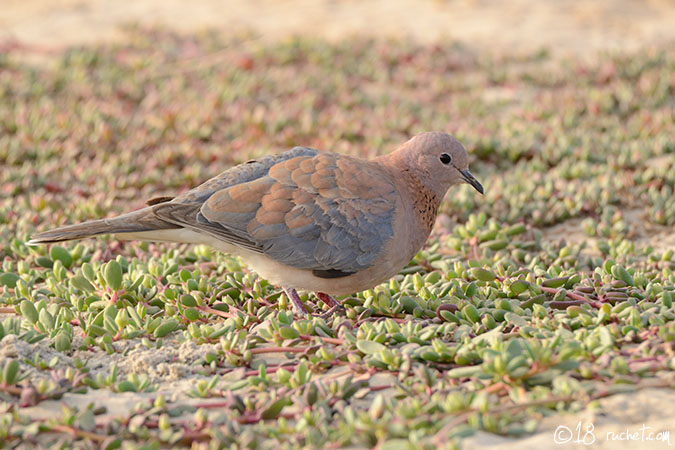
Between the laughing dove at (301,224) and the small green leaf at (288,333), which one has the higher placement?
the laughing dove at (301,224)

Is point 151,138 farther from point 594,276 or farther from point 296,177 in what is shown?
point 594,276

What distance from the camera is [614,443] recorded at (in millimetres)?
3168

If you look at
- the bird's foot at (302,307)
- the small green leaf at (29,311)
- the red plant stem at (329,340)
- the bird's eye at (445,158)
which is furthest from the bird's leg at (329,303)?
the small green leaf at (29,311)

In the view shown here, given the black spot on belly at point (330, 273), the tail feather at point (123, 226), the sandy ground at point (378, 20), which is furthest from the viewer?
the sandy ground at point (378, 20)

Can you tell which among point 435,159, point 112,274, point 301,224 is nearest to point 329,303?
point 301,224

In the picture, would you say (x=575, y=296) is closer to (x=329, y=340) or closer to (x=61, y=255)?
(x=329, y=340)

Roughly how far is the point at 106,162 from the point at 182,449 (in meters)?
4.92

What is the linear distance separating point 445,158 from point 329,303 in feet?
3.73

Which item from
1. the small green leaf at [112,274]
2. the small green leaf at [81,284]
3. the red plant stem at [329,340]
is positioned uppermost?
the small green leaf at [112,274]

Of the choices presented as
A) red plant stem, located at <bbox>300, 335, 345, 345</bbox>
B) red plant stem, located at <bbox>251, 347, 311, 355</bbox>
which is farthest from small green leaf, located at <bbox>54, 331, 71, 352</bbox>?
red plant stem, located at <bbox>300, 335, 345, 345</bbox>

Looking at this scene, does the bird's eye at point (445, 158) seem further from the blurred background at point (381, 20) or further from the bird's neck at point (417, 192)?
the blurred background at point (381, 20)

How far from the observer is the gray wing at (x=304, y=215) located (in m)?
4.42

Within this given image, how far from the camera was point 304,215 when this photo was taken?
446 centimetres

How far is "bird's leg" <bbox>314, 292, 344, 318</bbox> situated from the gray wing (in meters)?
0.27
